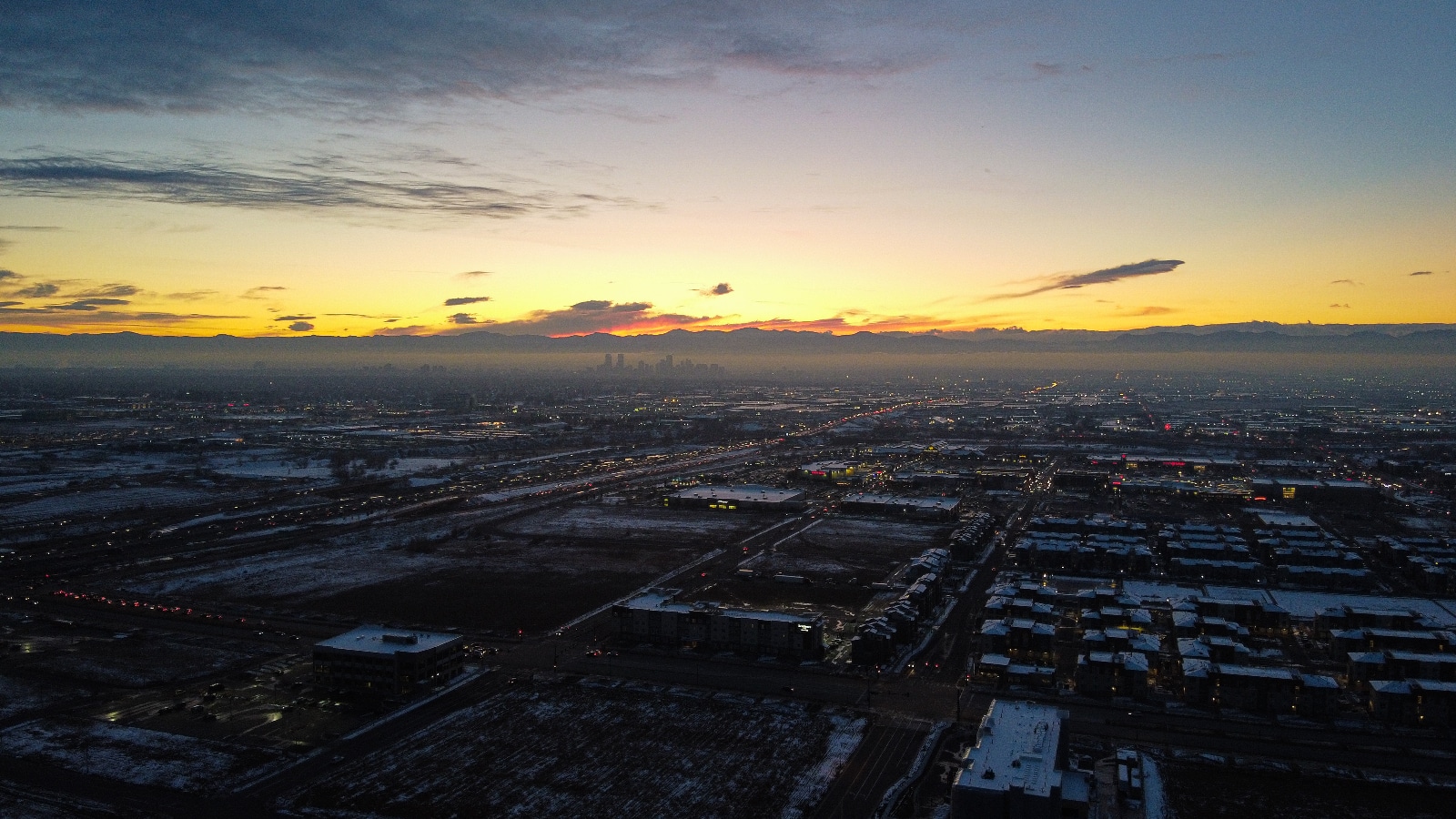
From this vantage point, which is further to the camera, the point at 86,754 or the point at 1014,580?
the point at 1014,580

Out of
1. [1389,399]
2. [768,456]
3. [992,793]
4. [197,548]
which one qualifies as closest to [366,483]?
[197,548]

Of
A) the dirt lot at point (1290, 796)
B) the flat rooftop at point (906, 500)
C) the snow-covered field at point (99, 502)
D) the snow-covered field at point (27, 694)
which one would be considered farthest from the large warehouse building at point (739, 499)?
the dirt lot at point (1290, 796)

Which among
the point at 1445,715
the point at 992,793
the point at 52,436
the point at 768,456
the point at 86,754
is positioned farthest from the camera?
the point at 52,436

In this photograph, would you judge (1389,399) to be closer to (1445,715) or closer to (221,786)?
(1445,715)

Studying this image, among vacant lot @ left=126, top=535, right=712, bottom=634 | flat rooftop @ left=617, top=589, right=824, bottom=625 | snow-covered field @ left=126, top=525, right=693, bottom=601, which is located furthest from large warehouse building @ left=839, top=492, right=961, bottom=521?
flat rooftop @ left=617, top=589, right=824, bottom=625

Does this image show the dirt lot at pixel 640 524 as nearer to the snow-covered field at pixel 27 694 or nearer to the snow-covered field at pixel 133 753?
the snow-covered field at pixel 27 694

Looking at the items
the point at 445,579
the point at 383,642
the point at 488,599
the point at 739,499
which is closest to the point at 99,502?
the point at 445,579

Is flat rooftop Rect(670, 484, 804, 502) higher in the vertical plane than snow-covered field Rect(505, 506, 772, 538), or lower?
higher

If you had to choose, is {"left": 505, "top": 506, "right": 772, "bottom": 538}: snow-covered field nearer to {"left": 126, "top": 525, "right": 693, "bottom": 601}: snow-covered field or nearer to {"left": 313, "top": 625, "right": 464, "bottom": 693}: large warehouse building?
{"left": 126, "top": 525, "right": 693, "bottom": 601}: snow-covered field
